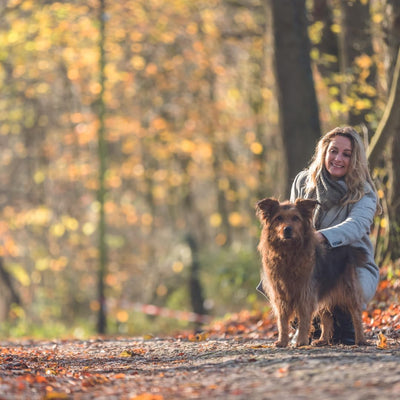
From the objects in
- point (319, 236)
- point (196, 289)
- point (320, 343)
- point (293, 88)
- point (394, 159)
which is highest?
point (293, 88)

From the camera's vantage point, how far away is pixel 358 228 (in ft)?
26.2

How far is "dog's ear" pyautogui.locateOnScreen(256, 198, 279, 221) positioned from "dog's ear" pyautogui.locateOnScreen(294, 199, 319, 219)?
0.67ft

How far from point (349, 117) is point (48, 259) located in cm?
1728

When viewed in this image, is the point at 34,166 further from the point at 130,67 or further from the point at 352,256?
the point at 352,256

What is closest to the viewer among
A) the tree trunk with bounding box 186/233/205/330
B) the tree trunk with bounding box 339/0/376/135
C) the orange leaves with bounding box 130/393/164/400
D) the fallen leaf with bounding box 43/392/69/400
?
the orange leaves with bounding box 130/393/164/400

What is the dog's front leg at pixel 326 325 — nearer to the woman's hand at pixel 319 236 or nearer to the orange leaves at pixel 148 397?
the woman's hand at pixel 319 236

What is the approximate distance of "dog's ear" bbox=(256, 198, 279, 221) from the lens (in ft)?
25.2

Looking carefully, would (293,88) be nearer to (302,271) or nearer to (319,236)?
(319,236)

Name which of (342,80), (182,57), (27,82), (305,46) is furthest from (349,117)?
(27,82)

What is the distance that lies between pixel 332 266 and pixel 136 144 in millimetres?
23051

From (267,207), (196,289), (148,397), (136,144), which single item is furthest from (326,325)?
(136,144)

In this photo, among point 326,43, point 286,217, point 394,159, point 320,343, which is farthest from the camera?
point 326,43

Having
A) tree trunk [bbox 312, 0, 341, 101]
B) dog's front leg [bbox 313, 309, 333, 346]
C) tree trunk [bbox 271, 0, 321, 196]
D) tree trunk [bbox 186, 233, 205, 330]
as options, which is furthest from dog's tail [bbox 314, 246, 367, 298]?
tree trunk [bbox 186, 233, 205, 330]

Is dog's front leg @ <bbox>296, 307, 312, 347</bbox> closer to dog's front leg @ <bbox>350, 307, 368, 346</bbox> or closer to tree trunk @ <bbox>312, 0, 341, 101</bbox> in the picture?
dog's front leg @ <bbox>350, 307, 368, 346</bbox>
